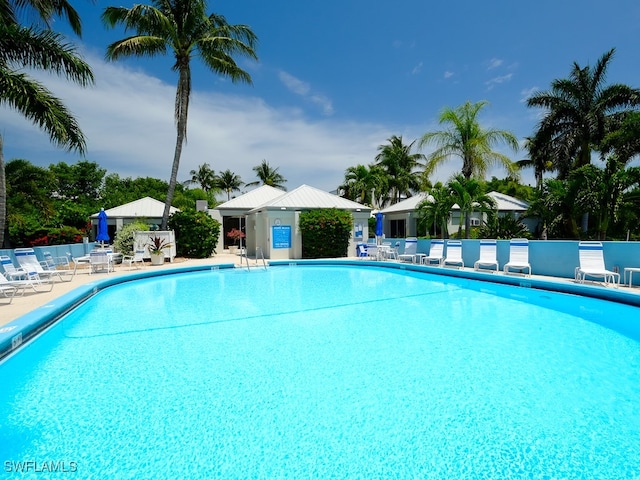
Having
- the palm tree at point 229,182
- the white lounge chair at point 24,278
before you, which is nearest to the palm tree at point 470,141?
the white lounge chair at point 24,278

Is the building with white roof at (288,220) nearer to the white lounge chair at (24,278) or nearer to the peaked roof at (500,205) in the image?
the peaked roof at (500,205)

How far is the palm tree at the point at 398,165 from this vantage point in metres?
34.3

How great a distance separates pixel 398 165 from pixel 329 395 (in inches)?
1300

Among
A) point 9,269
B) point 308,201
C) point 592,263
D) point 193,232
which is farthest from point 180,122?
point 592,263

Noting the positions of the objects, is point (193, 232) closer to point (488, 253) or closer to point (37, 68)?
point (37, 68)

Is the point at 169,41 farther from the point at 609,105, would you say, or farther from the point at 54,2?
the point at 609,105

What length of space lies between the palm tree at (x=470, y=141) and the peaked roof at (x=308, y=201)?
17.9 feet

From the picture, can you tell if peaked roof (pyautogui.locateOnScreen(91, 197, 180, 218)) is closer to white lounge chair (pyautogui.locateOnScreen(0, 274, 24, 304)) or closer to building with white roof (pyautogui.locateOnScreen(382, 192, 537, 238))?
white lounge chair (pyautogui.locateOnScreen(0, 274, 24, 304))

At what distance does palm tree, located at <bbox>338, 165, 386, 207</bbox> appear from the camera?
31000mm

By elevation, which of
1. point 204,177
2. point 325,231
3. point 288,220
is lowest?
point 325,231

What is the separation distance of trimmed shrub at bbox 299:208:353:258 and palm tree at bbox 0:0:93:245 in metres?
10.9

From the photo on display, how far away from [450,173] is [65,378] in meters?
18.3

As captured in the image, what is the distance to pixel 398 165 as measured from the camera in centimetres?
3488

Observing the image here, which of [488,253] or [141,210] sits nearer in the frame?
[488,253]
